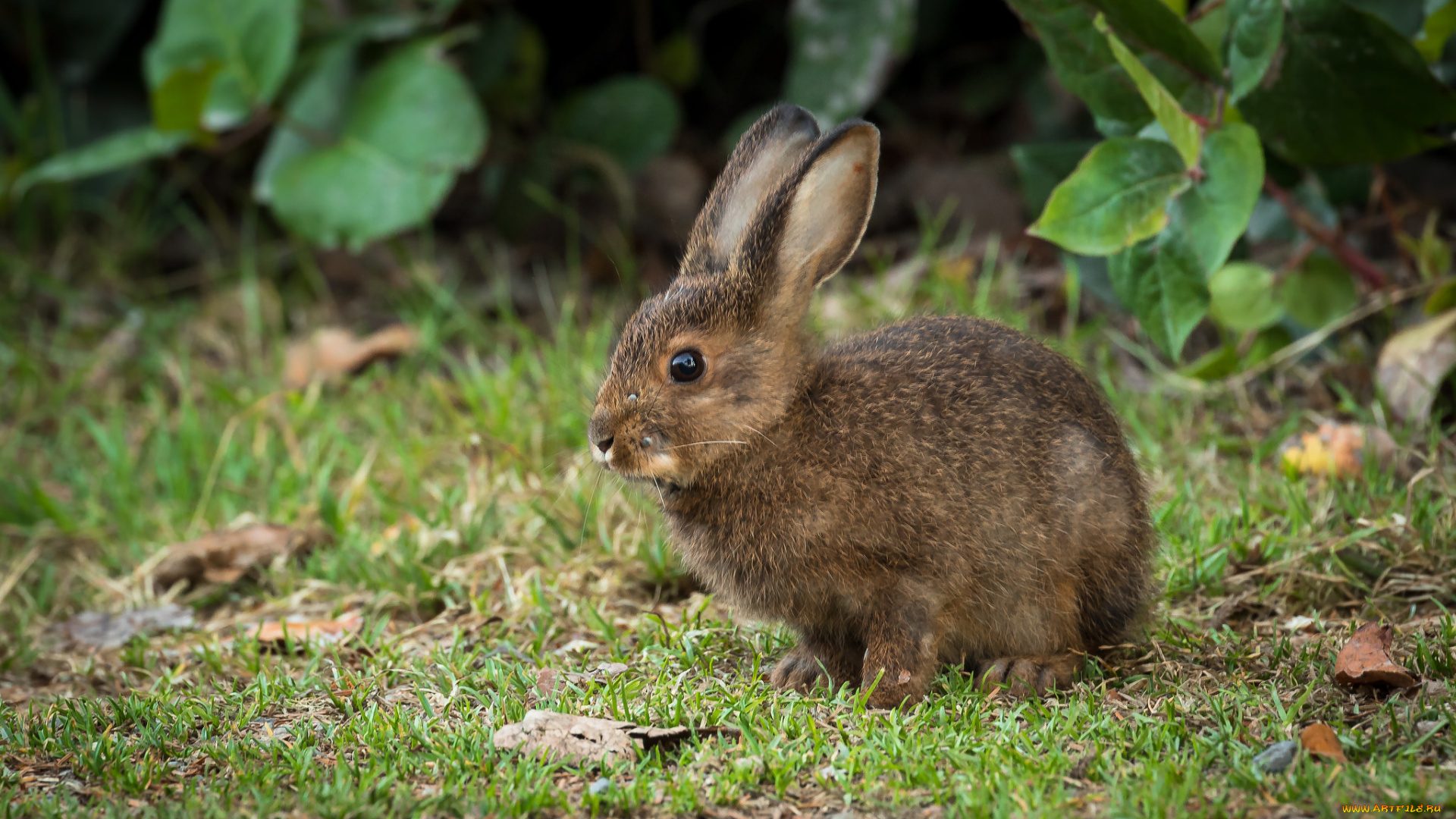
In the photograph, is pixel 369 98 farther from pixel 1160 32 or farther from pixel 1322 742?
pixel 1322 742

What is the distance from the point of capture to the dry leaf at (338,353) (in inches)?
241

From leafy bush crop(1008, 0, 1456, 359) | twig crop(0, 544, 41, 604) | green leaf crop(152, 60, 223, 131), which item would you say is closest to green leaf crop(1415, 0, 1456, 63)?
leafy bush crop(1008, 0, 1456, 359)

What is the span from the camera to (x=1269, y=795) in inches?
99.7

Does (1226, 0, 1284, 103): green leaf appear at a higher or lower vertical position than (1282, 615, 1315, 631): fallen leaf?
higher

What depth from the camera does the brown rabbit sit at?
3248 millimetres

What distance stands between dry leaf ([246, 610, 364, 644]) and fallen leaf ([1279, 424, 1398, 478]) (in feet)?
9.95

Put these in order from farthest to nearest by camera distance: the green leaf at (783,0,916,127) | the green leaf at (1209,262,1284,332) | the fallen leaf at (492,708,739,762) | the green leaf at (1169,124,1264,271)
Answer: the green leaf at (783,0,916,127)
the green leaf at (1209,262,1284,332)
the green leaf at (1169,124,1264,271)
the fallen leaf at (492,708,739,762)

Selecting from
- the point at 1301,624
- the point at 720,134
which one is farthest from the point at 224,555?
the point at 720,134

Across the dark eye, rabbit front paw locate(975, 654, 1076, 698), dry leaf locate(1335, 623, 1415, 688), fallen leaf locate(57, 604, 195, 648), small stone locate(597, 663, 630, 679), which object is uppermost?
the dark eye

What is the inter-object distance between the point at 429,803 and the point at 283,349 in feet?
14.4

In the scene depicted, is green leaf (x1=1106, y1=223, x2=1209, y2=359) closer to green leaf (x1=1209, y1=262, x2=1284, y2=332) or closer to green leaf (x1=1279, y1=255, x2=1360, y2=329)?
green leaf (x1=1209, y1=262, x2=1284, y2=332)

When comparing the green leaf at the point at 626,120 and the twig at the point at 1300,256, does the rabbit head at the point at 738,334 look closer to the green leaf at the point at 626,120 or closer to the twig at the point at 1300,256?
the twig at the point at 1300,256

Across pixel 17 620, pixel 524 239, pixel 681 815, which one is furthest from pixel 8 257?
pixel 681 815

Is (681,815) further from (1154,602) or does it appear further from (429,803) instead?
(1154,602)
